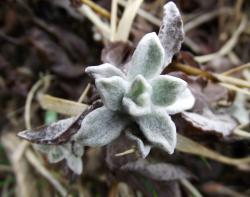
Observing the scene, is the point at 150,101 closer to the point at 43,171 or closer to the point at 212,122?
the point at 212,122

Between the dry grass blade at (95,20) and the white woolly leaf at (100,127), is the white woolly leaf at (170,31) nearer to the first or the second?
the white woolly leaf at (100,127)

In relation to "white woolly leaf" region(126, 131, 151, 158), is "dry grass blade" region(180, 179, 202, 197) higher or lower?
lower

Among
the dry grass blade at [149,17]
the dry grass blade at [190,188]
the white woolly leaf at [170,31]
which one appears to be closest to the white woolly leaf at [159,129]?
the white woolly leaf at [170,31]

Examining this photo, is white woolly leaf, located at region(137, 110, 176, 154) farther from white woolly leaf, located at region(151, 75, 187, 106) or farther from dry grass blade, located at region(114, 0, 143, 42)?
dry grass blade, located at region(114, 0, 143, 42)

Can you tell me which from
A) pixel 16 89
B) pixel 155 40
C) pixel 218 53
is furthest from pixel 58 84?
pixel 155 40

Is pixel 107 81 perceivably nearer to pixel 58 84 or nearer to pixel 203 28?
pixel 58 84

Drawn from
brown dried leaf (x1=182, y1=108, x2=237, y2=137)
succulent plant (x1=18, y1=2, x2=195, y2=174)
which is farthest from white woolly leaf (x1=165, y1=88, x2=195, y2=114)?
brown dried leaf (x1=182, y1=108, x2=237, y2=137)
